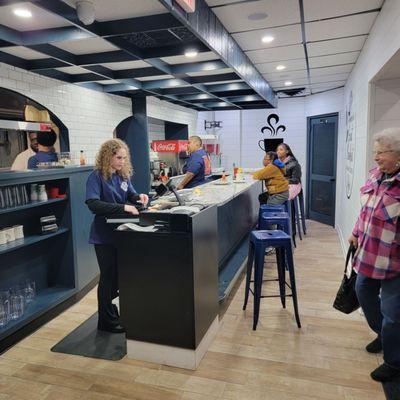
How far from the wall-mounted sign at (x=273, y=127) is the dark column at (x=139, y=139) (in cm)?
379

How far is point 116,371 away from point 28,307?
49.0 inches

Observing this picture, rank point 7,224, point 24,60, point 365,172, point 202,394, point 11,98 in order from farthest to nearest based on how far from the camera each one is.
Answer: point 11,98, point 24,60, point 365,172, point 7,224, point 202,394

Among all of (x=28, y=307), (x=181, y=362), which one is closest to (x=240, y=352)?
(x=181, y=362)

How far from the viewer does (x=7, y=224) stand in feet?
10.7

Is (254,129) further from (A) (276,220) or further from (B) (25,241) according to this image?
(B) (25,241)

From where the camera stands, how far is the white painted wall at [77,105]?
412 centimetres

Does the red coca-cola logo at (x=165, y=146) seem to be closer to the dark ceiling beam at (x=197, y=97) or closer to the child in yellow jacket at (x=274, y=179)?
the dark ceiling beam at (x=197, y=97)

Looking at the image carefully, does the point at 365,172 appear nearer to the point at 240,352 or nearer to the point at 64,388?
the point at 240,352

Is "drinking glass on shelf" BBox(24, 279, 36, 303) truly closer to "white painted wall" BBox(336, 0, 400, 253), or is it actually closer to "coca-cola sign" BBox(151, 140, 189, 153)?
"white painted wall" BBox(336, 0, 400, 253)

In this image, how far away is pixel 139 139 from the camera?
6.45m

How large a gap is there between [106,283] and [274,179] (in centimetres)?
302

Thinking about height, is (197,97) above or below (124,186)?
above

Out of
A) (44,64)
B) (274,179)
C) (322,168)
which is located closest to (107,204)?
(44,64)

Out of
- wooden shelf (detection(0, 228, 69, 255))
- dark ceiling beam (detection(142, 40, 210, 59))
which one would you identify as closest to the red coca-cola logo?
dark ceiling beam (detection(142, 40, 210, 59))
